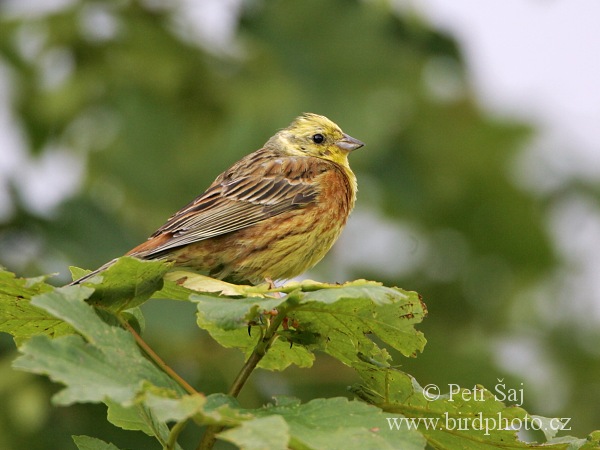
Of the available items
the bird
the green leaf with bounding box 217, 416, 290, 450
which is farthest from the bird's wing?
the green leaf with bounding box 217, 416, 290, 450

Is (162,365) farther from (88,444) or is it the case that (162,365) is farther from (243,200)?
(243,200)

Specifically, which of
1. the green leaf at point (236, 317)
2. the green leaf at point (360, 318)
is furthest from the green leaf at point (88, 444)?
the green leaf at point (360, 318)

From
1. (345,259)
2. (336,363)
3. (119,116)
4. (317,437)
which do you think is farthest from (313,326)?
(119,116)

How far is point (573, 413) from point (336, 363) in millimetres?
2322

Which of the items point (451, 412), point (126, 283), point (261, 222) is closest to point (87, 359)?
point (126, 283)

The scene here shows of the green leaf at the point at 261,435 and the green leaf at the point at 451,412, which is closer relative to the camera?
the green leaf at the point at 261,435

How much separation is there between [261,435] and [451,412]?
855 millimetres

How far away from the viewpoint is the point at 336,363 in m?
6.98

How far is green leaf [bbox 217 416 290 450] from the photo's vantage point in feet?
7.13

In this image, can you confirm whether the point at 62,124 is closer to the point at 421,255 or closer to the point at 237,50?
the point at 237,50

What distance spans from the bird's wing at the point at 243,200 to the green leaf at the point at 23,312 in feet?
6.10

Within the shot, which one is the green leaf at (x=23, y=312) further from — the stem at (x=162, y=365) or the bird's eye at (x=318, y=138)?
the bird's eye at (x=318, y=138)

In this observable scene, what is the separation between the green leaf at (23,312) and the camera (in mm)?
2672

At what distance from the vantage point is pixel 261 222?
523 centimetres
